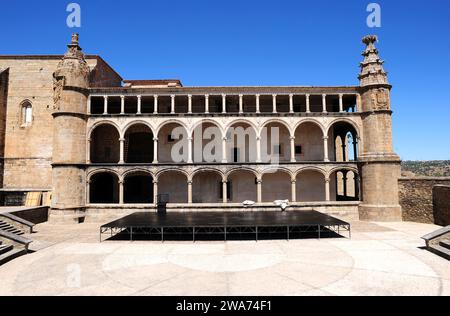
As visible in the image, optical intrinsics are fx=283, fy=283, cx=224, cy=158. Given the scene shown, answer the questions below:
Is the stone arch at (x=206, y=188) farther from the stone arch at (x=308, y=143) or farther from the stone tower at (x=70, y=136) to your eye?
the stone tower at (x=70, y=136)

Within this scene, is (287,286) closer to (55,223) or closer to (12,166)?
(55,223)

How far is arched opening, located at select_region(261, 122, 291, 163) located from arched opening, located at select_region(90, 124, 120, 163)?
1615 centimetres

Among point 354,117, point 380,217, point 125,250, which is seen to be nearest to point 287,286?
point 125,250

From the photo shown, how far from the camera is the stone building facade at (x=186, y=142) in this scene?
26562 millimetres

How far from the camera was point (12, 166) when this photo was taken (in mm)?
30078

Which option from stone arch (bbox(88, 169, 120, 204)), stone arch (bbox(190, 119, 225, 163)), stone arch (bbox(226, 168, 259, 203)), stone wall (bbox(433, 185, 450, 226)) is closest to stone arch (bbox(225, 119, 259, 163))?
stone arch (bbox(190, 119, 225, 163))

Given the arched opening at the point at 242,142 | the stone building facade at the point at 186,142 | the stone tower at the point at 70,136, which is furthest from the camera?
the arched opening at the point at 242,142

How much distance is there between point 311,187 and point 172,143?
1581 cm

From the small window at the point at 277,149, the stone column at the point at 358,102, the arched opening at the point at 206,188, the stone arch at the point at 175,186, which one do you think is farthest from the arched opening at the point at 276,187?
the stone column at the point at 358,102

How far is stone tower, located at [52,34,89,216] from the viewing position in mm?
25938

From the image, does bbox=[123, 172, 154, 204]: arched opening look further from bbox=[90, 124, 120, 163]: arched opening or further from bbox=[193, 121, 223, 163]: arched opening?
bbox=[193, 121, 223, 163]: arched opening

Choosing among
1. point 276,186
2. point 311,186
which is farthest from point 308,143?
point 276,186

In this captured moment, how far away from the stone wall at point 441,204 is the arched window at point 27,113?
39.7 metres
